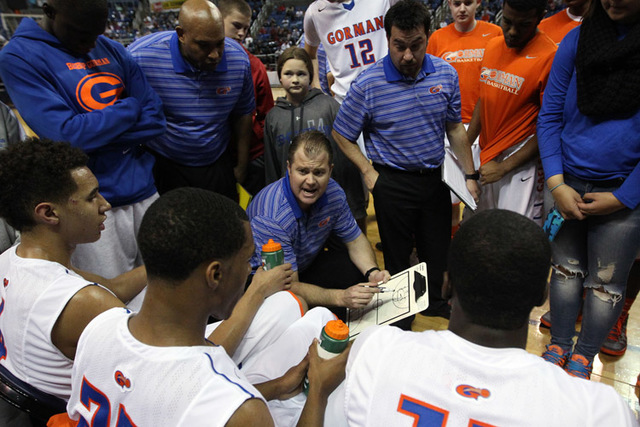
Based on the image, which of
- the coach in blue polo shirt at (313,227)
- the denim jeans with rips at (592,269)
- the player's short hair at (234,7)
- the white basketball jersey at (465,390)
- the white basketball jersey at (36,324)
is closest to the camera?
the white basketball jersey at (465,390)

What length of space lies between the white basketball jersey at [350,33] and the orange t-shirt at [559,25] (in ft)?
3.37

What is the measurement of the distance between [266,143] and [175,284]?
6.65 ft

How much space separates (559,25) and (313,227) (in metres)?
1.98

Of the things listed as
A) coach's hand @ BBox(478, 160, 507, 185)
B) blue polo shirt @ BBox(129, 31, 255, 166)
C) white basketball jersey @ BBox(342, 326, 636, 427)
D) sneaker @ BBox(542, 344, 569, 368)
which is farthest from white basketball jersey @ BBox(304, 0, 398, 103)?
white basketball jersey @ BBox(342, 326, 636, 427)

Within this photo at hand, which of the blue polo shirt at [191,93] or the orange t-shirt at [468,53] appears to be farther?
the orange t-shirt at [468,53]

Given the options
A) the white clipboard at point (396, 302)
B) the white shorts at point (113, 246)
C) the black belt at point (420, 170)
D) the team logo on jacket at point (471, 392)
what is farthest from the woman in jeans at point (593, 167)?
the white shorts at point (113, 246)

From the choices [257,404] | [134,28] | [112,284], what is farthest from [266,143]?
[134,28]

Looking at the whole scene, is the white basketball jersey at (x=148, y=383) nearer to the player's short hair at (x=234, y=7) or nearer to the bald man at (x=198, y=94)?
the bald man at (x=198, y=94)

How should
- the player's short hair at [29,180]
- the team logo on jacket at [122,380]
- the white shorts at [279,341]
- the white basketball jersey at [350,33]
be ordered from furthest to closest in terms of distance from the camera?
the white basketball jersey at [350,33] → the white shorts at [279,341] → the player's short hair at [29,180] → the team logo on jacket at [122,380]

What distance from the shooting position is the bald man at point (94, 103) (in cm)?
173

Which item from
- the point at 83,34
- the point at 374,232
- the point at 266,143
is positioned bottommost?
the point at 374,232

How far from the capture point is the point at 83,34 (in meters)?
1.76

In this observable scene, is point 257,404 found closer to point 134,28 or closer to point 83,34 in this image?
point 83,34

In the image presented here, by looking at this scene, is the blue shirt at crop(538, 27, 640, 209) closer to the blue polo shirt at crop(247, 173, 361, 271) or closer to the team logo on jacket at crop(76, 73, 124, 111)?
the blue polo shirt at crop(247, 173, 361, 271)
